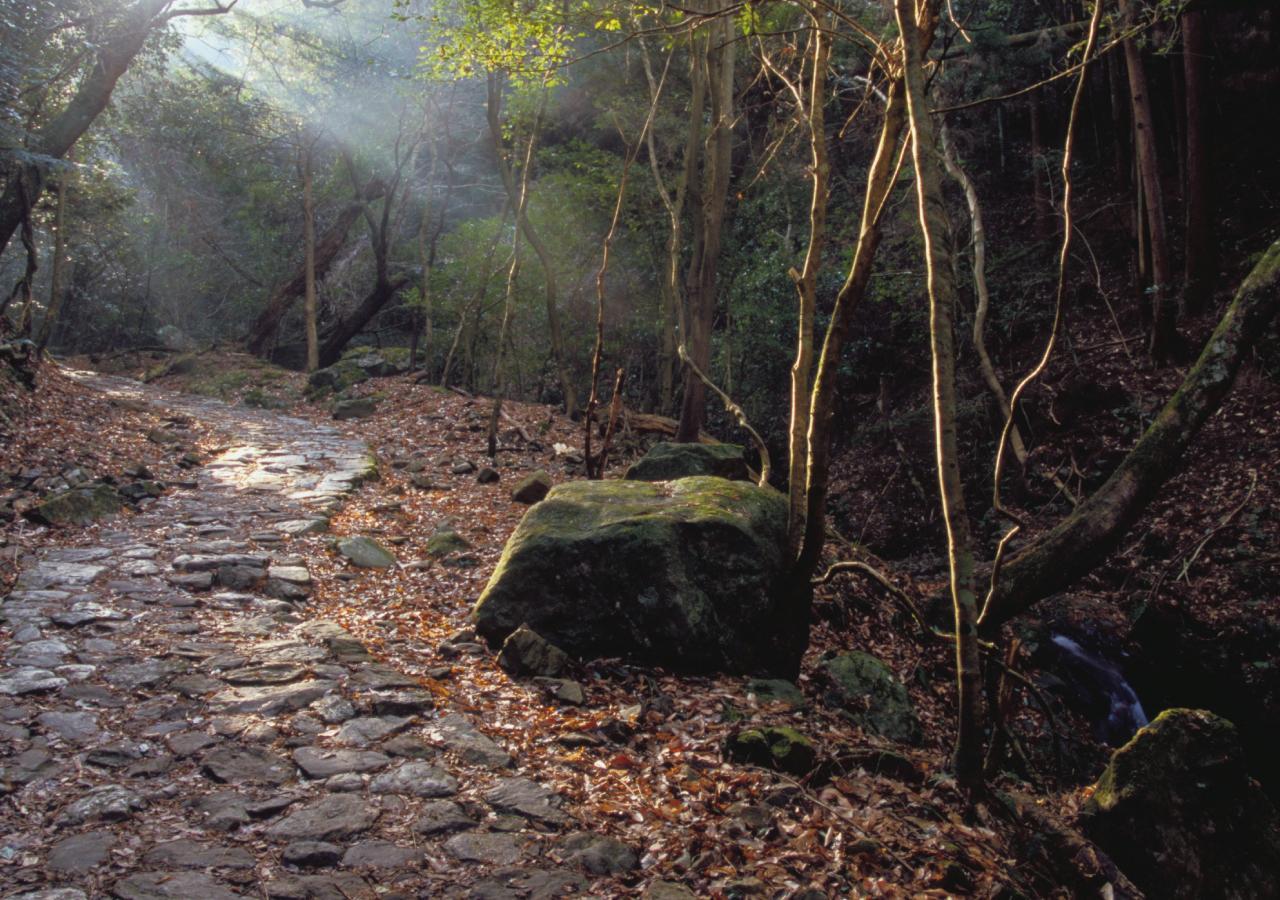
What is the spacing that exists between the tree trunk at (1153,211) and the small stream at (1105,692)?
6400 millimetres

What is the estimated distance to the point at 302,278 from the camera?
74.5ft

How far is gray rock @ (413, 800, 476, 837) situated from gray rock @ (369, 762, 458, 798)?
105 millimetres

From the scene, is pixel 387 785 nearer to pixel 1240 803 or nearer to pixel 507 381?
pixel 1240 803

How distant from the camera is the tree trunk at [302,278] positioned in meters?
21.9

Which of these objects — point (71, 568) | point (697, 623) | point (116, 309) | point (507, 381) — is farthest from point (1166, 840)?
point (116, 309)

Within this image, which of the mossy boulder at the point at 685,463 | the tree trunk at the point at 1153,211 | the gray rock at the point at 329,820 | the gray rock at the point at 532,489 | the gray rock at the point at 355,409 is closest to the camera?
the gray rock at the point at 329,820

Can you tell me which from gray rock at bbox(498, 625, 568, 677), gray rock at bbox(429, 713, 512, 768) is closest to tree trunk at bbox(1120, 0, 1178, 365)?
gray rock at bbox(498, 625, 568, 677)

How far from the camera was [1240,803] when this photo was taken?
→ 4105 millimetres

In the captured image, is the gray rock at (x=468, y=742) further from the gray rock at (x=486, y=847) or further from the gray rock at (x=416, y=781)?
the gray rock at (x=486, y=847)

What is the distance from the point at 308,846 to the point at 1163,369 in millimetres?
14210

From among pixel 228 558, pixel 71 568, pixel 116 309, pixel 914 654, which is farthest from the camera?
pixel 116 309

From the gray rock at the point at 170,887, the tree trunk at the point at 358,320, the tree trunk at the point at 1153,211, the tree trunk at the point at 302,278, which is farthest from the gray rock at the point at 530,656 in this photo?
the tree trunk at the point at 302,278

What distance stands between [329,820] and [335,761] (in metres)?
0.55

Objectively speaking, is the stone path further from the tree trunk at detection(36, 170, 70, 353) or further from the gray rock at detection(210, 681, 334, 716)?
the tree trunk at detection(36, 170, 70, 353)
